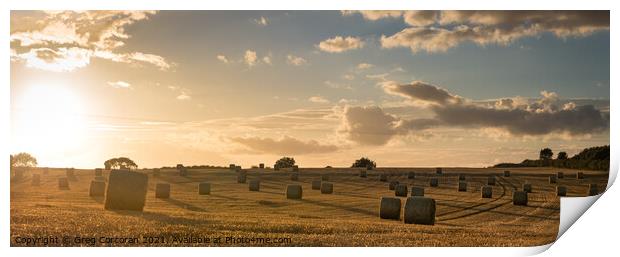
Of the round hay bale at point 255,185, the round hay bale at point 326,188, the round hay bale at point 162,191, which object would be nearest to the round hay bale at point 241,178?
the round hay bale at point 255,185

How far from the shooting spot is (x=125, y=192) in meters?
22.5

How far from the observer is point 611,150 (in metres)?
19.7

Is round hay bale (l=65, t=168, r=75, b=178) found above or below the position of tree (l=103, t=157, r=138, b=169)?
below

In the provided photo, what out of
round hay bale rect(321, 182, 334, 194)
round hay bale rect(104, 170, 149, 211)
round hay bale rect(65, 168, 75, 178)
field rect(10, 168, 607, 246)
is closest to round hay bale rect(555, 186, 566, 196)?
field rect(10, 168, 607, 246)

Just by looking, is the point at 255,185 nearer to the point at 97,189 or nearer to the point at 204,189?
the point at 204,189

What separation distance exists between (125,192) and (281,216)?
4820mm

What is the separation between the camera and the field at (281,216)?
56.4ft

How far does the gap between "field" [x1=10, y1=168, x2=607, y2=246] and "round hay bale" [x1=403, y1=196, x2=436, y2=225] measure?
0.61 metres

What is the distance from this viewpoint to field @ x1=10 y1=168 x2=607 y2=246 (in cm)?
1719

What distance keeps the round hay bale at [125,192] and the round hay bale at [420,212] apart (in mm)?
8046

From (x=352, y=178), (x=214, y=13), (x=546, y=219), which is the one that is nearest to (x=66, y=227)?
(x=214, y=13)

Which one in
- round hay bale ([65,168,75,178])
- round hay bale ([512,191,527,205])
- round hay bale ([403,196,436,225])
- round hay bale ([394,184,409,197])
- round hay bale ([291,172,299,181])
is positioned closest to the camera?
Answer: round hay bale ([403,196,436,225])

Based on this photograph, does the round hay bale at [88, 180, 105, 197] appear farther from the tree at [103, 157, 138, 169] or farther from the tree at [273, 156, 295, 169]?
the tree at [273, 156, 295, 169]

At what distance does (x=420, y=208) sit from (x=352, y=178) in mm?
24770
